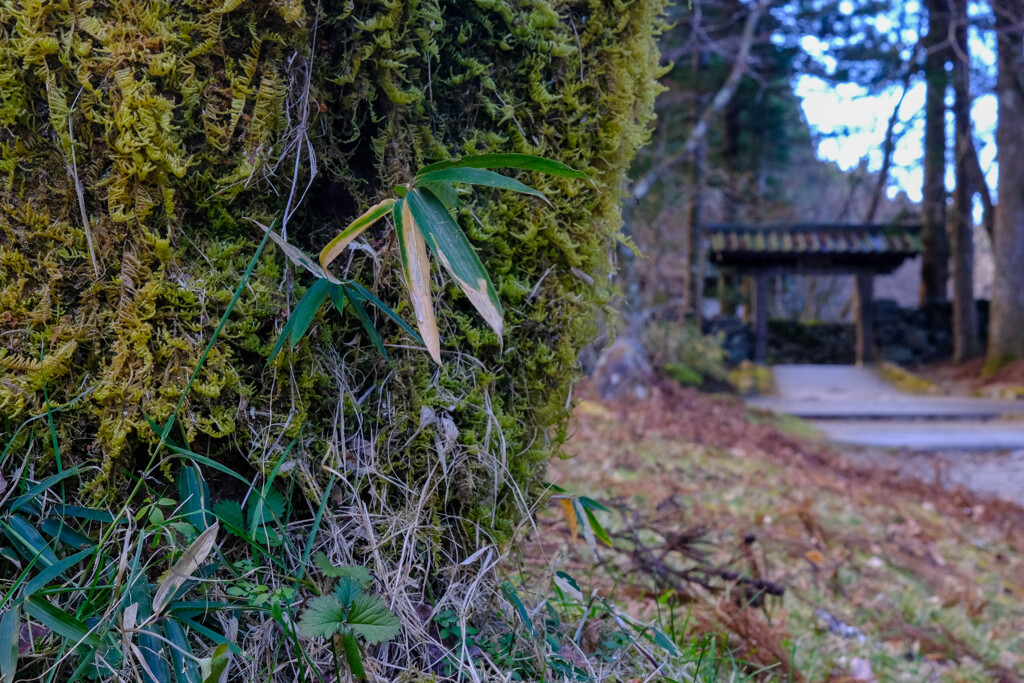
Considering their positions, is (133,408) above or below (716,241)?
below

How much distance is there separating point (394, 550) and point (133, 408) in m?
0.47

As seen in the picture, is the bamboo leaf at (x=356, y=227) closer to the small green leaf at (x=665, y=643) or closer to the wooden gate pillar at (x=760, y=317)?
the small green leaf at (x=665, y=643)

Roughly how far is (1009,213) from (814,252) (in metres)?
3.74

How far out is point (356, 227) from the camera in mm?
915

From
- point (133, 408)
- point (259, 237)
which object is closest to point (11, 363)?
point (133, 408)

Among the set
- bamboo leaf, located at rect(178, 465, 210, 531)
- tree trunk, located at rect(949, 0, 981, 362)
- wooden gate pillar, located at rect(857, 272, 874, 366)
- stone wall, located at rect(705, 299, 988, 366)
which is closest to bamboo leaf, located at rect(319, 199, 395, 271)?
bamboo leaf, located at rect(178, 465, 210, 531)

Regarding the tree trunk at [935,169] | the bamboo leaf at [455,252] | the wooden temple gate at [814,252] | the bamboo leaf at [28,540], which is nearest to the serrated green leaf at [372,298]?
the bamboo leaf at [455,252]

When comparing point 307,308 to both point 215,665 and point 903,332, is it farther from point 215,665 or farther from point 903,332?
point 903,332

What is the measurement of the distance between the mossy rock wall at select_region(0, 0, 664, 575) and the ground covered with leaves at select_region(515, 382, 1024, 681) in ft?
0.87

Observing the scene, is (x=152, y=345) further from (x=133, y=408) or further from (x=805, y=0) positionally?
(x=805, y=0)

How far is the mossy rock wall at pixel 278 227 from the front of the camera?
3.40 ft

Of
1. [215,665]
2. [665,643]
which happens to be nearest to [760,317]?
[665,643]

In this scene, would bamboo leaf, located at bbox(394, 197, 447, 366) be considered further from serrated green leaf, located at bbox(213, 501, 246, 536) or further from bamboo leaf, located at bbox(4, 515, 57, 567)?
bamboo leaf, located at bbox(4, 515, 57, 567)

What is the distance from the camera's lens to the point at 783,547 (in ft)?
10.2
